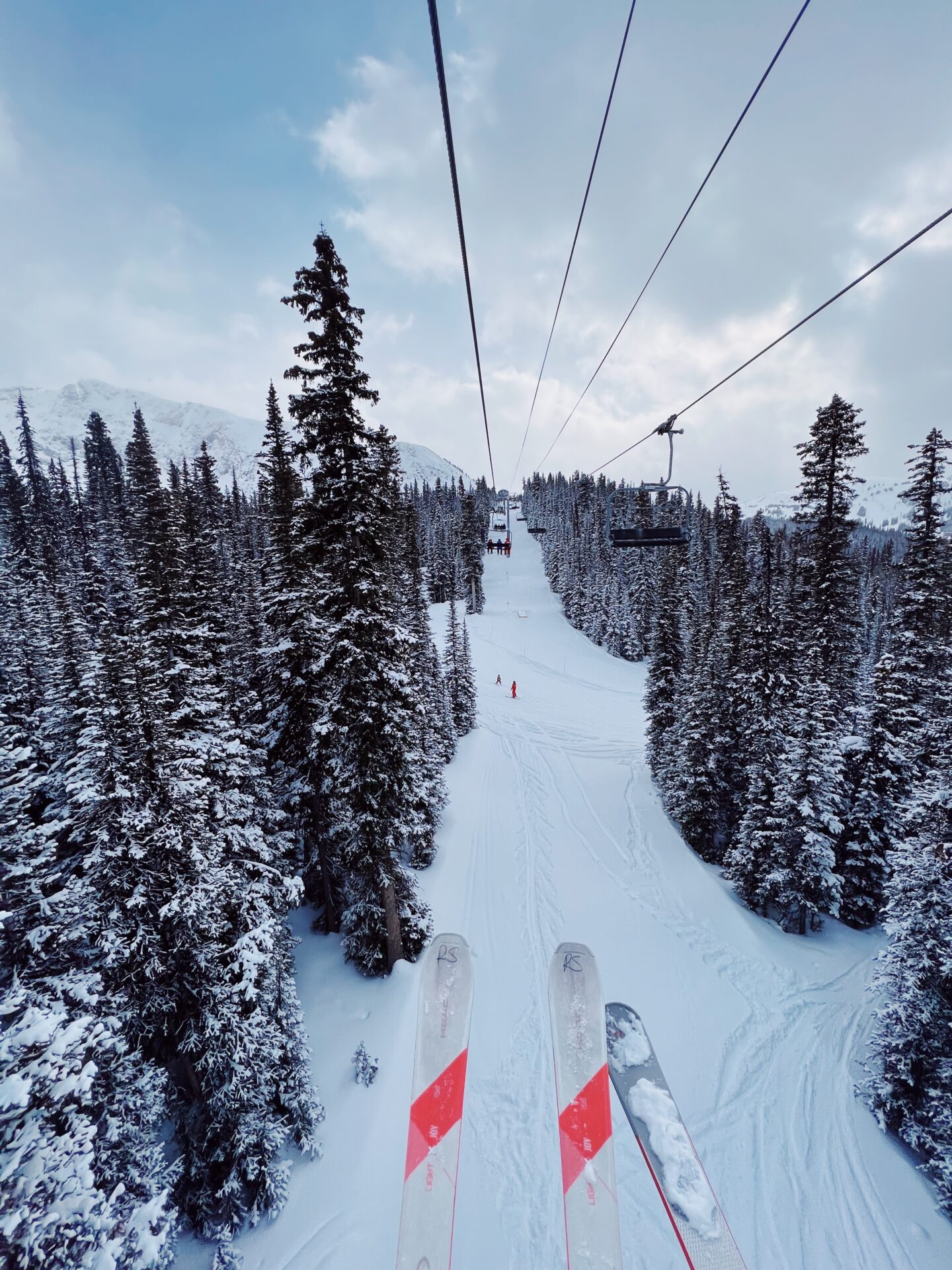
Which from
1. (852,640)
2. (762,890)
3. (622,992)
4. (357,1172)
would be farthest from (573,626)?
(357,1172)

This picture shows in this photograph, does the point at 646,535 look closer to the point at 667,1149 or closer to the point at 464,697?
the point at 667,1149

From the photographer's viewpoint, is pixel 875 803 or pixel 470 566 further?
pixel 470 566

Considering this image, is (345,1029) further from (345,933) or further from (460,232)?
(460,232)

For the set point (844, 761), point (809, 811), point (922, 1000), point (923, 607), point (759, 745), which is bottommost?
point (922, 1000)

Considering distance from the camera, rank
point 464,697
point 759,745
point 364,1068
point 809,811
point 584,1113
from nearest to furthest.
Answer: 1. point 584,1113
2. point 364,1068
3. point 809,811
4. point 759,745
5. point 464,697

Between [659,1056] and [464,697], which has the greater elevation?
[464,697]

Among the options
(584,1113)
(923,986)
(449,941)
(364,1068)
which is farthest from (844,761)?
(364,1068)
